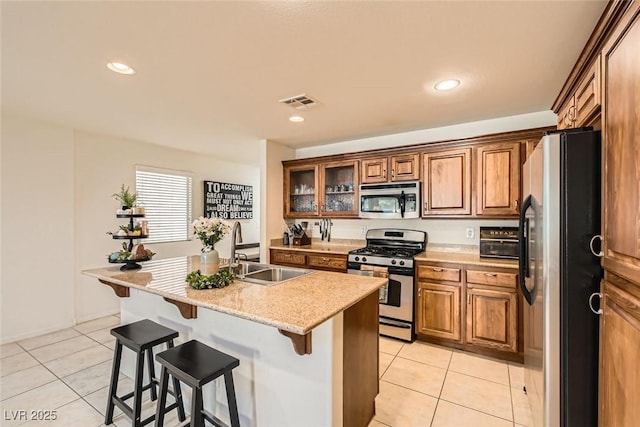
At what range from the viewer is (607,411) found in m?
1.23

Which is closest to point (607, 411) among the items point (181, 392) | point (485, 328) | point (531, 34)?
point (485, 328)

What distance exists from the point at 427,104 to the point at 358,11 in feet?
5.09

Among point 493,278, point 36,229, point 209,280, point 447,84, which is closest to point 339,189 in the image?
point 447,84

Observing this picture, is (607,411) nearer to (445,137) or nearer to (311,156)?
(445,137)

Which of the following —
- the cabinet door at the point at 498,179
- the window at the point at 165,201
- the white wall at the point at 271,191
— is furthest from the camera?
the window at the point at 165,201

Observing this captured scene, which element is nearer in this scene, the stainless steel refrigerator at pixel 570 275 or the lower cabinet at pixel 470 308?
the stainless steel refrigerator at pixel 570 275

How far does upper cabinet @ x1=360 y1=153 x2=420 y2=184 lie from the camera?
11.6 feet

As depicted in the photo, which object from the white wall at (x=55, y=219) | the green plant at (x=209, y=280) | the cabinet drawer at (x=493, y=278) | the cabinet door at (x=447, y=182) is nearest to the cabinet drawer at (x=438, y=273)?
the cabinet drawer at (x=493, y=278)

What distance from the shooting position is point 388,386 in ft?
7.92

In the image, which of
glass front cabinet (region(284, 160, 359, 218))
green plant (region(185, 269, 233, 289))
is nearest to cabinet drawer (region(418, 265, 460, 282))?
glass front cabinet (region(284, 160, 359, 218))

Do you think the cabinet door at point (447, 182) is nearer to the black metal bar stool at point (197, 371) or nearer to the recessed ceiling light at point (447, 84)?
the recessed ceiling light at point (447, 84)

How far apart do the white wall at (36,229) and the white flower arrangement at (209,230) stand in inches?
109

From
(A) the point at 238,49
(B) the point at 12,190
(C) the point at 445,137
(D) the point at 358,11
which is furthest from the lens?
(C) the point at 445,137

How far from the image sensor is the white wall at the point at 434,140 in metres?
3.19
